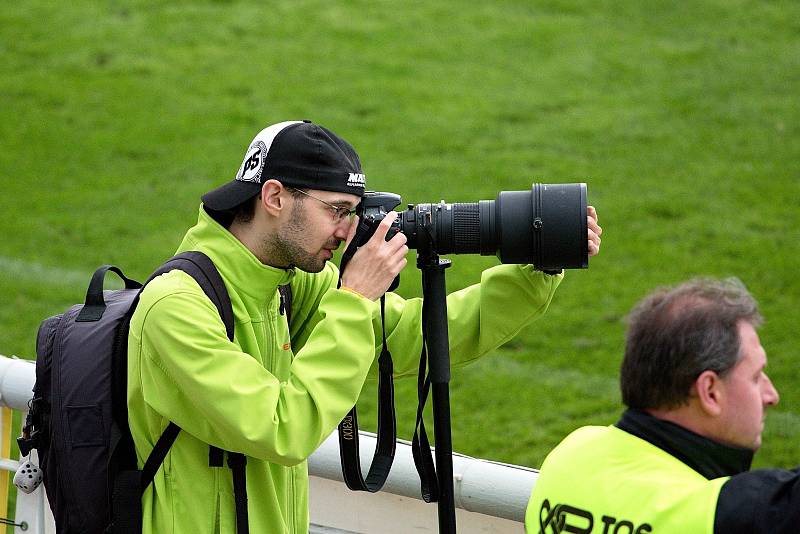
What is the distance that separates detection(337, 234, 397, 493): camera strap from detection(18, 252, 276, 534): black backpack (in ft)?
1.13

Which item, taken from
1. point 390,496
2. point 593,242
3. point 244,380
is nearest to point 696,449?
point 593,242

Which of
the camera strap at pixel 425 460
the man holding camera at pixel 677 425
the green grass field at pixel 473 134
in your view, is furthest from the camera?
the green grass field at pixel 473 134

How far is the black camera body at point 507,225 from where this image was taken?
266 cm

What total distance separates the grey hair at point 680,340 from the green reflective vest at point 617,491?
96mm

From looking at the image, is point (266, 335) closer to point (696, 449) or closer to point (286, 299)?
point (286, 299)

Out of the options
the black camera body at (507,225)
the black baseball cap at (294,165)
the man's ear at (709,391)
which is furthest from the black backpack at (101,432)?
the man's ear at (709,391)

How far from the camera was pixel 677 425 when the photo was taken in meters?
2.00

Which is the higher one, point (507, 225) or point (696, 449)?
point (507, 225)

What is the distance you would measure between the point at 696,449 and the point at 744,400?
0.11 m

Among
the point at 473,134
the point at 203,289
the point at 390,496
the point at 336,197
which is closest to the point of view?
the point at 203,289

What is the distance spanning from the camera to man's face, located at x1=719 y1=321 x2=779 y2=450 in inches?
77.4

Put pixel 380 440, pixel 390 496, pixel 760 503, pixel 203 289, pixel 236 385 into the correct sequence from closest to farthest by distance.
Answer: pixel 760 503 < pixel 236 385 < pixel 203 289 < pixel 380 440 < pixel 390 496

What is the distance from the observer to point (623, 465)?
79.3 inches

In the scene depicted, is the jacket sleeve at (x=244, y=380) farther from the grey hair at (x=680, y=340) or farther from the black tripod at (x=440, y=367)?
the grey hair at (x=680, y=340)
